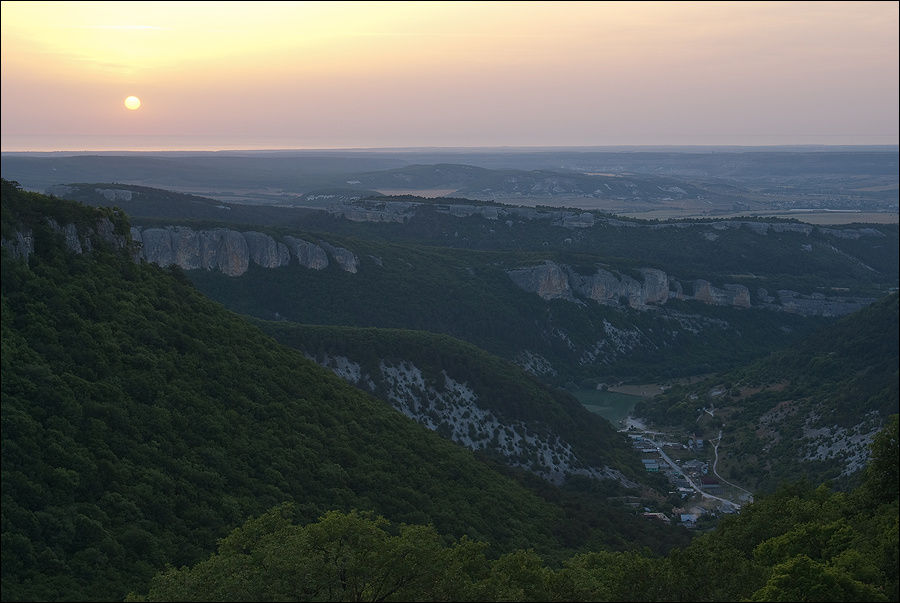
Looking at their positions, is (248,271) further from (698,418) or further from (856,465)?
(856,465)

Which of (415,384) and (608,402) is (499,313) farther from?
A: (415,384)

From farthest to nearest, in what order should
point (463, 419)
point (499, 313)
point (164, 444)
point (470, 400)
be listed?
point (499, 313), point (470, 400), point (463, 419), point (164, 444)

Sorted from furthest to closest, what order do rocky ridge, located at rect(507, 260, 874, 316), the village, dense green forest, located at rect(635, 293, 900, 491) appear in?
rocky ridge, located at rect(507, 260, 874, 316)
dense green forest, located at rect(635, 293, 900, 491)
the village

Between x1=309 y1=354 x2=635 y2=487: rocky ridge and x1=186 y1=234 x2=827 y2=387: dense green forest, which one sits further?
x1=186 y1=234 x2=827 y2=387: dense green forest

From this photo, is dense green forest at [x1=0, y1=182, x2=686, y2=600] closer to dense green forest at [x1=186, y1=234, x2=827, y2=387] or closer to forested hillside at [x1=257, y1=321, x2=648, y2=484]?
forested hillside at [x1=257, y1=321, x2=648, y2=484]

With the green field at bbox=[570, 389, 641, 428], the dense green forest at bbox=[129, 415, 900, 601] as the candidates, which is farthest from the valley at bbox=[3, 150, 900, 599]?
the dense green forest at bbox=[129, 415, 900, 601]

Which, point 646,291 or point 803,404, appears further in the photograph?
point 646,291

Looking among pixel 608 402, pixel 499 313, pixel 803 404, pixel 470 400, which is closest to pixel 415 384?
pixel 470 400
